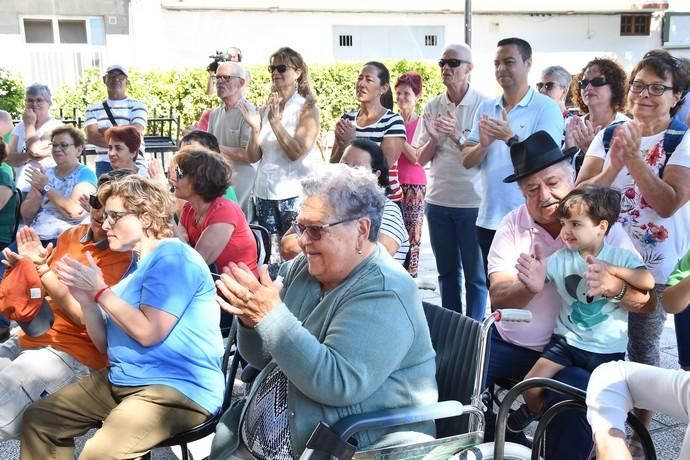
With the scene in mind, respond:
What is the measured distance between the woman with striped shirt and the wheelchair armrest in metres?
2.62

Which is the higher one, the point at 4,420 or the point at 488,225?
the point at 488,225

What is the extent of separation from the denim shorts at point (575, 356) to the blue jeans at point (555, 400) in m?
0.03

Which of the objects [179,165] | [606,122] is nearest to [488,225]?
[606,122]

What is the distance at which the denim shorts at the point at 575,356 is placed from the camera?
2576 millimetres

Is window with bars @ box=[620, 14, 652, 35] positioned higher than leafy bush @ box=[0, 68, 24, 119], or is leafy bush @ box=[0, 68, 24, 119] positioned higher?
window with bars @ box=[620, 14, 652, 35]

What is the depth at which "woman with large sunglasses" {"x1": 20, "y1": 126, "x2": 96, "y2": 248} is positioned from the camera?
4516mm

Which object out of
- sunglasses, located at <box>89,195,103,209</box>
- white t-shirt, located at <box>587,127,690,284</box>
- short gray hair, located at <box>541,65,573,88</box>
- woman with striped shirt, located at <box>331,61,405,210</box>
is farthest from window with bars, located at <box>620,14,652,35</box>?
sunglasses, located at <box>89,195,103,209</box>

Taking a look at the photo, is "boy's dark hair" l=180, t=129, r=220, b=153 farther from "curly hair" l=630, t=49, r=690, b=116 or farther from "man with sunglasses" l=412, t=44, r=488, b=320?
"curly hair" l=630, t=49, r=690, b=116

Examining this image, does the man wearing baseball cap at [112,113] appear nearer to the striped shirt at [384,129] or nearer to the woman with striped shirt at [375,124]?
the woman with striped shirt at [375,124]

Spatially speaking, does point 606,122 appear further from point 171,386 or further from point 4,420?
point 4,420

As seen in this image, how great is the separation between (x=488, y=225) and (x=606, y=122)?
2.88ft

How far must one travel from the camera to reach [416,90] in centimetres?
654

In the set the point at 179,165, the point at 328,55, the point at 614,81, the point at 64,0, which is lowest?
the point at 179,165

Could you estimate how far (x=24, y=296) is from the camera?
2723 mm
